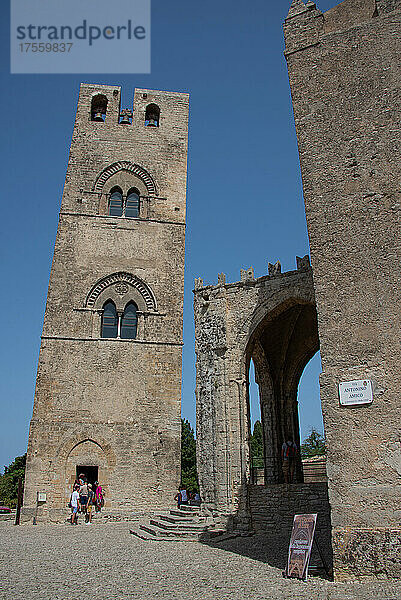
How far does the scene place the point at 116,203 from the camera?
63.7 feet

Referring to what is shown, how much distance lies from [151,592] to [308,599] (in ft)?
5.88

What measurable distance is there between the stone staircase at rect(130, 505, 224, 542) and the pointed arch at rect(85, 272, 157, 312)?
7499 millimetres

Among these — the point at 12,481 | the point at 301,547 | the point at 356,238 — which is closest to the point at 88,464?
the point at 301,547

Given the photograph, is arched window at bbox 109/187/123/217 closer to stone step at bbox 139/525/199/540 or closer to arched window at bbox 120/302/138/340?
arched window at bbox 120/302/138/340

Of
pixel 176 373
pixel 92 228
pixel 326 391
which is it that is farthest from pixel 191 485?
pixel 326 391

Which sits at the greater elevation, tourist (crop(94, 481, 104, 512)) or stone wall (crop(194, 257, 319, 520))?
stone wall (crop(194, 257, 319, 520))

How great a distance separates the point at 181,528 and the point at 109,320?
26.7 feet

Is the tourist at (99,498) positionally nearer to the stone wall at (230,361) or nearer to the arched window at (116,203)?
the stone wall at (230,361)

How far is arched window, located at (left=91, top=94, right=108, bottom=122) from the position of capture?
21.3 m

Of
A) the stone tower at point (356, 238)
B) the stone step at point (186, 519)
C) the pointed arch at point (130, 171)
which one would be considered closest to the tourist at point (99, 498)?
the stone step at point (186, 519)

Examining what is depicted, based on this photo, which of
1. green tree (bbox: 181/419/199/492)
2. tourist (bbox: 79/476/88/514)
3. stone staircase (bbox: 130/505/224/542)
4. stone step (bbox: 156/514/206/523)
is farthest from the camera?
green tree (bbox: 181/419/199/492)

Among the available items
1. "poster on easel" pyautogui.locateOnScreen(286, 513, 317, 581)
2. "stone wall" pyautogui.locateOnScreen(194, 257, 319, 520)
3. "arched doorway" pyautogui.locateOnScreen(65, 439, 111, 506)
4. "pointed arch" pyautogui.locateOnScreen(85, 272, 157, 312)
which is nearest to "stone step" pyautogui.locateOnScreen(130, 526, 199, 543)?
"stone wall" pyautogui.locateOnScreen(194, 257, 319, 520)

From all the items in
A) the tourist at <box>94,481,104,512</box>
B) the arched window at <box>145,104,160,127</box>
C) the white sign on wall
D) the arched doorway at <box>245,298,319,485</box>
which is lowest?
the tourist at <box>94,481,104,512</box>

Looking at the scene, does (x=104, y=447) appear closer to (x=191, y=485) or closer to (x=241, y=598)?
(x=241, y=598)
